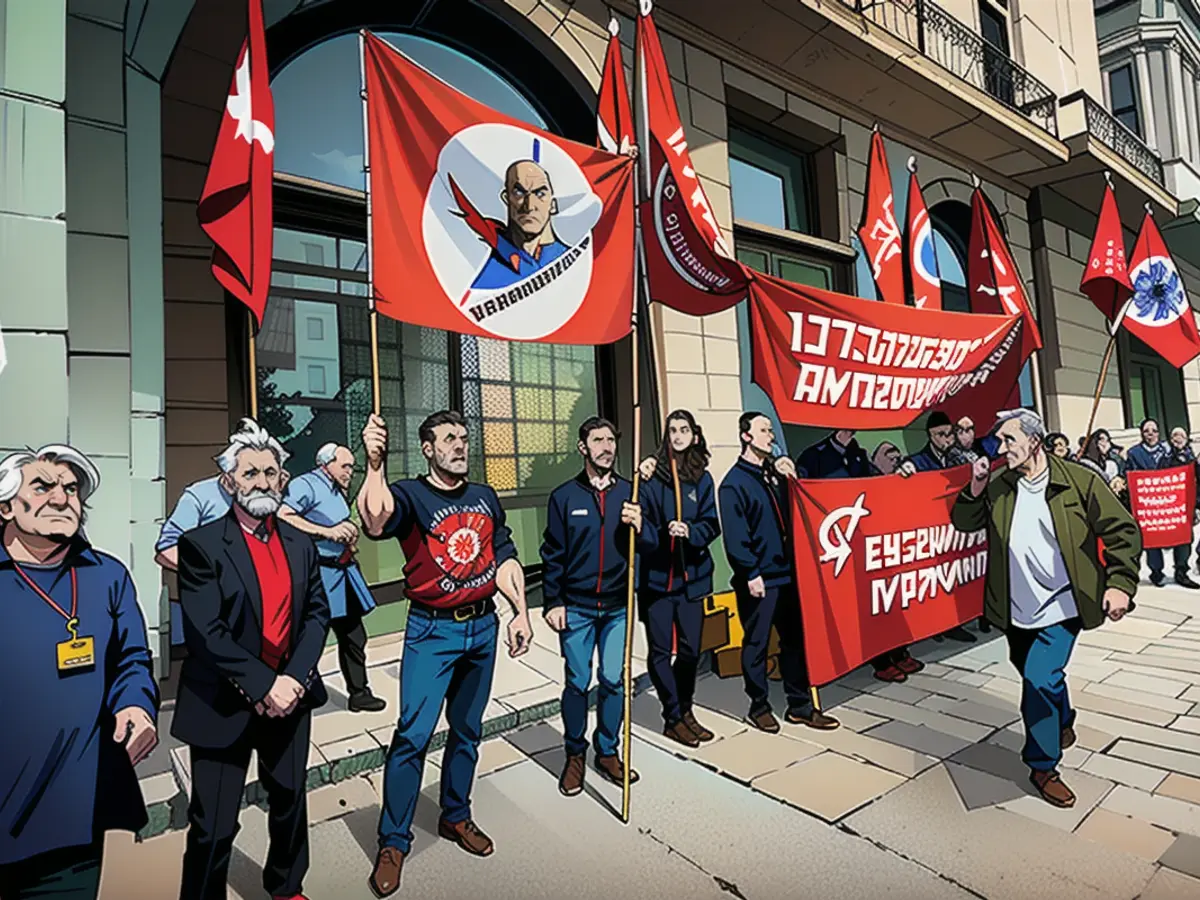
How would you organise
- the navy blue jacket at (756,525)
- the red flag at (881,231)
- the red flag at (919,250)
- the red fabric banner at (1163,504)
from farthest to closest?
the red fabric banner at (1163,504) → the red flag at (919,250) → the red flag at (881,231) → the navy blue jacket at (756,525)

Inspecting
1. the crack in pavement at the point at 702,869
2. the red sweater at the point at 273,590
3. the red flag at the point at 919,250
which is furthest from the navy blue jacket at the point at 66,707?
the red flag at the point at 919,250

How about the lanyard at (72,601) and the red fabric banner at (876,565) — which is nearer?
the lanyard at (72,601)

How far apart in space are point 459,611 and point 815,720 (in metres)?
2.59

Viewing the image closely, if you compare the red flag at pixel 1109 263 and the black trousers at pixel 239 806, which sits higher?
the red flag at pixel 1109 263

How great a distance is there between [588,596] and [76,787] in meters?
2.10

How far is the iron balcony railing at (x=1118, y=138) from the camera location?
10.3 meters

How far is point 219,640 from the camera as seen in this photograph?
7.16 ft

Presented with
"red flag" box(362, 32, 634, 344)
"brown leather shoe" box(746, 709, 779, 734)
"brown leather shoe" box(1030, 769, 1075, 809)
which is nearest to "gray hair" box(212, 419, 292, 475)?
"red flag" box(362, 32, 634, 344)

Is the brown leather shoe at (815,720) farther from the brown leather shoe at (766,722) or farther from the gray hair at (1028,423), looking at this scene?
the gray hair at (1028,423)

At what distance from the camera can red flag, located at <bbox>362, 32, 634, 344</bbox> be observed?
268 cm

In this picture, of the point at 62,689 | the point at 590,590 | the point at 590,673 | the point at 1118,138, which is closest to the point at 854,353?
the point at 590,590

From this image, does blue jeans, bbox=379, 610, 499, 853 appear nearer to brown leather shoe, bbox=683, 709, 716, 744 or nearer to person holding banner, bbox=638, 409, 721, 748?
person holding banner, bbox=638, 409, 721, 748

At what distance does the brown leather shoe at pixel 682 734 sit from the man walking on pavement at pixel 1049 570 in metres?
1.71

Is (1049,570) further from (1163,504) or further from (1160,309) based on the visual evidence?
(1163,504)
